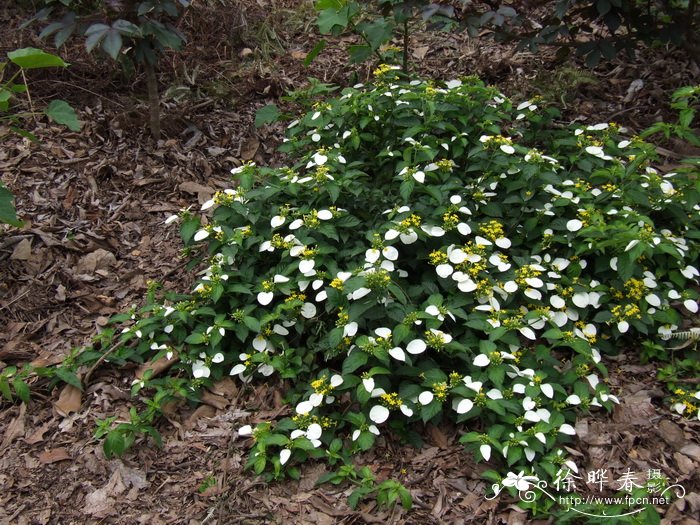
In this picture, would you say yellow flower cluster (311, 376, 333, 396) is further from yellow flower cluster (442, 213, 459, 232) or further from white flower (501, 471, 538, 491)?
yellow flower cluster (442, 213, 459, 232)

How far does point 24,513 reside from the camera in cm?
215

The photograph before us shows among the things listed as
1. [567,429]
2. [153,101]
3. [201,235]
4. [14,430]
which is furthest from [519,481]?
[153,101]

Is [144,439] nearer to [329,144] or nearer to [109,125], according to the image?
[329,144]

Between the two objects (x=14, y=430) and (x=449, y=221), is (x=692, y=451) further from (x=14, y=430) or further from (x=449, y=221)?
(x=14, y=430)

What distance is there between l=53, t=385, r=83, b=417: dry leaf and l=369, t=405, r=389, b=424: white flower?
1.28 metres

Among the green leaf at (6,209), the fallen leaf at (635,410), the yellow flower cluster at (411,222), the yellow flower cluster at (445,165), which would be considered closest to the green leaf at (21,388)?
the green leaf at (6,209)

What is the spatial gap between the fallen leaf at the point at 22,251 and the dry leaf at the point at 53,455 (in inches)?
43.0

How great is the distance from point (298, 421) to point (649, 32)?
293 centimetres

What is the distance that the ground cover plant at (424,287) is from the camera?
226 cm

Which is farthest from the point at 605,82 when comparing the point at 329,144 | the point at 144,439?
the point at 144,439

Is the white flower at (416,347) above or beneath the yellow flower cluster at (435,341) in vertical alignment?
beneath

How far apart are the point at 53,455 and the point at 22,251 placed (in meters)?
1.16

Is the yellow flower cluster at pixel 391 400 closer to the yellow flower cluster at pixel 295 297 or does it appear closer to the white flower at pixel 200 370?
the yellow flower cluster at pixel 295 297

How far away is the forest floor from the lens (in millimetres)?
2174
